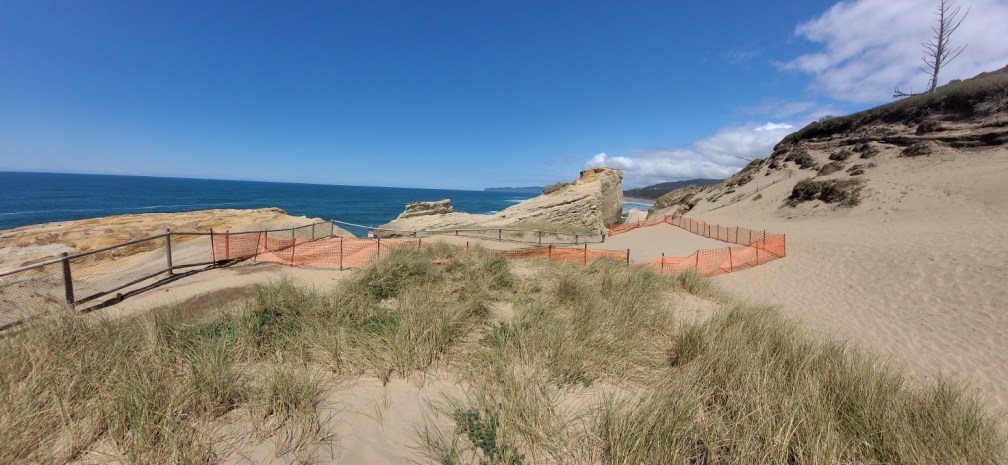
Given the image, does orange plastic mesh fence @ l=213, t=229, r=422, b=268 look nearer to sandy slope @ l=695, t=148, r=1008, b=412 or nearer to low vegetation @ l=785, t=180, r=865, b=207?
sandy slope @ l=695, t=148, r=1008, b=412

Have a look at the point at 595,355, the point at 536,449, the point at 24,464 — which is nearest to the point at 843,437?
the point at 595,355

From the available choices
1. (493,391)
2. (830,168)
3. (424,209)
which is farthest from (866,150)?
(493,391)

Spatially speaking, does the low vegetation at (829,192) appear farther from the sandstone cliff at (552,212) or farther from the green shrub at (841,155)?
the sandstone cliff at (552,212)

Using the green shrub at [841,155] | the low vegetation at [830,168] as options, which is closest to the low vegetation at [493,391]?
the low vegetation at [830,168]

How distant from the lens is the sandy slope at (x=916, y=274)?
773cm

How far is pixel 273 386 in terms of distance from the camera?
125 inches

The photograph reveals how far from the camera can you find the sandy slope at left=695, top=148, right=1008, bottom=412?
305 inches

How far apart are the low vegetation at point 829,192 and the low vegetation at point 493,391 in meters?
28.9

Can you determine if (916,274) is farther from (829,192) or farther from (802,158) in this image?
(802,158)

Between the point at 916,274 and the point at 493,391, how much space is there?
50.3ft

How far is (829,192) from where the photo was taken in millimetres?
27422

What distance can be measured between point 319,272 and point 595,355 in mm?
8650

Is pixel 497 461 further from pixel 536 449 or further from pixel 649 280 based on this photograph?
pixel 649 280

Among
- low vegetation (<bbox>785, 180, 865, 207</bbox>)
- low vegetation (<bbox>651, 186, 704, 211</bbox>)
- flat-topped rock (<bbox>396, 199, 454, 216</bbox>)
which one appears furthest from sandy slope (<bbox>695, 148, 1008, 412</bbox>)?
flat-topped rock (<bbox>396, 199, 454, 216</bbox>)
